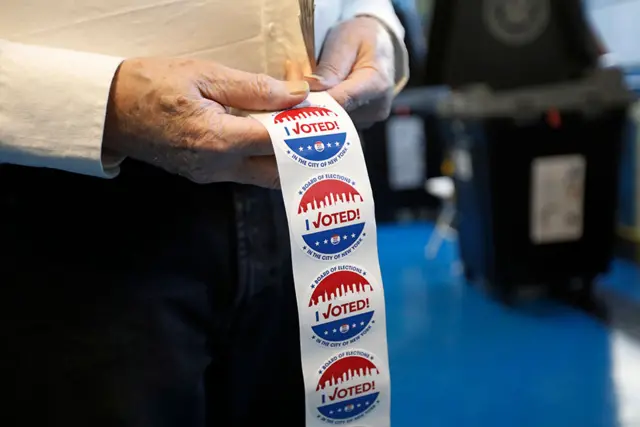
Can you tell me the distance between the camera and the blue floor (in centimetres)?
151

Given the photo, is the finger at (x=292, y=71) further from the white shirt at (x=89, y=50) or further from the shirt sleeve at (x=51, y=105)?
the shirt sleeve at (x=51, y=105)

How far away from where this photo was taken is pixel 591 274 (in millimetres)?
2164

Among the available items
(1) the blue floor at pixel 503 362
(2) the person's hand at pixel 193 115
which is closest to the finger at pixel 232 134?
Answer: (2) the person's hand at pixel 193 115

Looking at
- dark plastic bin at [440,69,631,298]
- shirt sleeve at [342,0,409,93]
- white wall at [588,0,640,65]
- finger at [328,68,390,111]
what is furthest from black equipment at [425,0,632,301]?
finger at [328,68,390,111]

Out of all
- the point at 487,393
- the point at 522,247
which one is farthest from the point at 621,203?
the point at 487,393

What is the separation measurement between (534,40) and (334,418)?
8.30 ft

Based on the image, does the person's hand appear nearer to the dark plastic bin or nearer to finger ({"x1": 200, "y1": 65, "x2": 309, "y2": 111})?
finger ({"x1": 200, "y1": 65, "x2": 309, "y2": 111})

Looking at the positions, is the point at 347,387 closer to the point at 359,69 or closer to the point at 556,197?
the point at 359,69

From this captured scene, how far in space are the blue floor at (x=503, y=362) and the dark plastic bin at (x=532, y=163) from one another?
151 millimetres

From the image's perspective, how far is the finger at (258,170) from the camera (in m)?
0.47

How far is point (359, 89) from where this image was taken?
1.75 feet

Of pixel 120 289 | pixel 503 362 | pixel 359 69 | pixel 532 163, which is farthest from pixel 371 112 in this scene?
pixel 532 163

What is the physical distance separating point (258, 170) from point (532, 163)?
175cm

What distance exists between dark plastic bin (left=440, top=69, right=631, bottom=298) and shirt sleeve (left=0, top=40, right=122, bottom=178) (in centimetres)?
176
